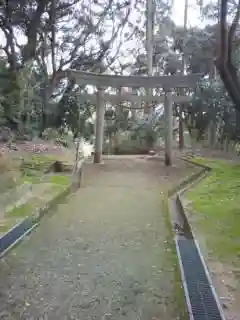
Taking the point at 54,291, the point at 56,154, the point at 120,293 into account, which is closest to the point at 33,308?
the point at 54,291

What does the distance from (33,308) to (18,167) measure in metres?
5.66

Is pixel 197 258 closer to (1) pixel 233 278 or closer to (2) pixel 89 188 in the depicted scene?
(1) pixel 233 278

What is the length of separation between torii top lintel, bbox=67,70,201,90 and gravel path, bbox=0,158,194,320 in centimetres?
463

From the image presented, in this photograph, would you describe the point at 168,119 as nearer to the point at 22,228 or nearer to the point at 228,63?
the point at 228,63

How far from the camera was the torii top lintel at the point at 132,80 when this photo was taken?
9594 mm

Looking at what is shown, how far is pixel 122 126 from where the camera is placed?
15.0m

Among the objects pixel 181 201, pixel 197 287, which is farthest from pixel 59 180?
pixel 197 287

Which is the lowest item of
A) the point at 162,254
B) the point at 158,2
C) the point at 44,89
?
the point at 162,254

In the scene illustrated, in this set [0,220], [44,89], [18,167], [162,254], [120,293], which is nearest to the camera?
[120,293]

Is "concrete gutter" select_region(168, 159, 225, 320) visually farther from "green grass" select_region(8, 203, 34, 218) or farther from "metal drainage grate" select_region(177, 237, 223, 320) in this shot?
"green grass" select_region(8, 203, 34, 218)

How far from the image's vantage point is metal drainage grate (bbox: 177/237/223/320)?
7.50 feet

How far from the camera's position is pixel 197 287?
266 cm

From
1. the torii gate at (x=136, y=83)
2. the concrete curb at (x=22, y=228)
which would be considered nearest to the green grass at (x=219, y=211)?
the concrete curb at (x=22, y=228)

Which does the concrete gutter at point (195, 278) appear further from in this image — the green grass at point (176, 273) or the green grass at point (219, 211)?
the green grass at point (219, 211)
